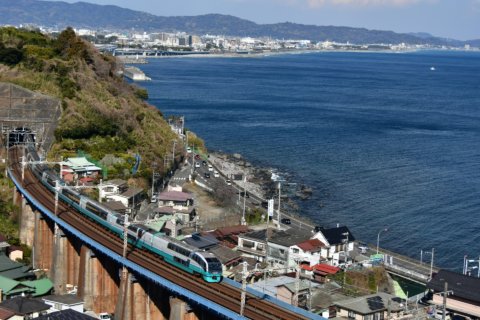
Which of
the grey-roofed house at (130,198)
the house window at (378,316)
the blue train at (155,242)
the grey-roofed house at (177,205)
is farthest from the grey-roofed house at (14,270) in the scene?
the house window at (378,316)

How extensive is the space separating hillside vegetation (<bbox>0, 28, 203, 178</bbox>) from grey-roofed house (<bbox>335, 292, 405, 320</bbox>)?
15.2 m

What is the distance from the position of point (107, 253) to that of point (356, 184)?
889 inches

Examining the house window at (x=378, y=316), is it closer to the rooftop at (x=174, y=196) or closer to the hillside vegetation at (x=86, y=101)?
the rooftop at (x=174, y=196)

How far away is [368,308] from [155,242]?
5722mm

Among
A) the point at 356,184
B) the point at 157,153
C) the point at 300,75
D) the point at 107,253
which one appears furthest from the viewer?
the point at 300,75

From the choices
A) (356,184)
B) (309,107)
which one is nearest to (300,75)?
(309,107)

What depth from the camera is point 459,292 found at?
63.6 feet

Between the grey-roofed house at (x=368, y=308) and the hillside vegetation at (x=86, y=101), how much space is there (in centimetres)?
1517

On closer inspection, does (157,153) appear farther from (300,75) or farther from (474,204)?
(300,75)

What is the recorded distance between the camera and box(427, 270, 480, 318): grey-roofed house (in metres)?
19.0

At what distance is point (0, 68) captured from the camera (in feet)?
130

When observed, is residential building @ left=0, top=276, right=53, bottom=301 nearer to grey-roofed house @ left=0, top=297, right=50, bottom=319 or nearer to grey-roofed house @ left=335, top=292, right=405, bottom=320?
grey-roofed house @ left=0, top=297, right=50, bottom=319

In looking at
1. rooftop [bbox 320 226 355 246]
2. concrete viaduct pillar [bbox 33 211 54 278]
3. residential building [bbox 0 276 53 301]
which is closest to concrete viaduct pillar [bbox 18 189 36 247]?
concrete viaduct pillar [bbox 33 211 54 278]

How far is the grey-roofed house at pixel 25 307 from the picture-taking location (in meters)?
17.0
